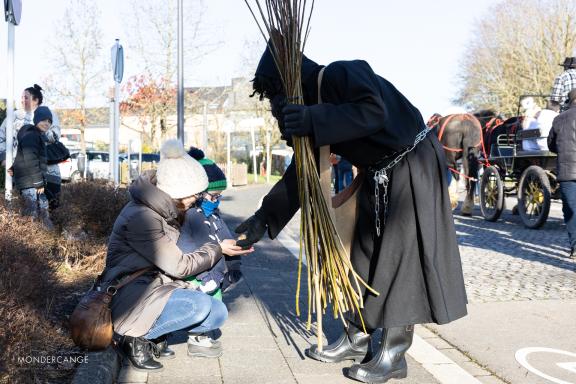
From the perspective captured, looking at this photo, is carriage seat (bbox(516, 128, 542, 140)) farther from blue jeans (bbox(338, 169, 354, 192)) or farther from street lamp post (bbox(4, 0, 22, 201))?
street lamp post (bbox(4, 0, 22, 201))

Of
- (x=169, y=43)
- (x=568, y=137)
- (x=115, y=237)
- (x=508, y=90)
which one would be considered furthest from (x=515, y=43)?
(x=115, y=237)

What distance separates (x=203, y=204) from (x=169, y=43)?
26463 millimetres

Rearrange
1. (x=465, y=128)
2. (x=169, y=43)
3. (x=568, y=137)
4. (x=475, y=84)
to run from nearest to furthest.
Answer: (x=568, y=137), (x=465, y=128), (x=169, y=43), (x=475, y=84)

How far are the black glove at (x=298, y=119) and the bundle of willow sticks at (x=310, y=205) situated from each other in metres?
0.14

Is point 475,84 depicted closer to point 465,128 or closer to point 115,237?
point 465,128

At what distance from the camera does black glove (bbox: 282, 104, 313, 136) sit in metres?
3.57

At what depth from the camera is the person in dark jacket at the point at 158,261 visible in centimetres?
396

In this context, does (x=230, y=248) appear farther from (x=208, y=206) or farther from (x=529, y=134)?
(x=529, y=134)

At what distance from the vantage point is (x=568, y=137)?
27.1 feet

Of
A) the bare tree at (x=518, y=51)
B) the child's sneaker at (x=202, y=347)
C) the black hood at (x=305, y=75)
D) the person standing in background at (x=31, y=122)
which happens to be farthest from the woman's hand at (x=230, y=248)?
the bare tree at (x=518, y=51)

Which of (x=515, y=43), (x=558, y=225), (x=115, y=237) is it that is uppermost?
(x=515, y=43)

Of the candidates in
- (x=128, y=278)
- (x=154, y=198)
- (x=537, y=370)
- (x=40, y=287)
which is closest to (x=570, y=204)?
(x=537, y=370)

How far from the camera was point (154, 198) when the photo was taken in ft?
13.1

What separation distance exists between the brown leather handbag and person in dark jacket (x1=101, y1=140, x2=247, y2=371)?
9 cm
